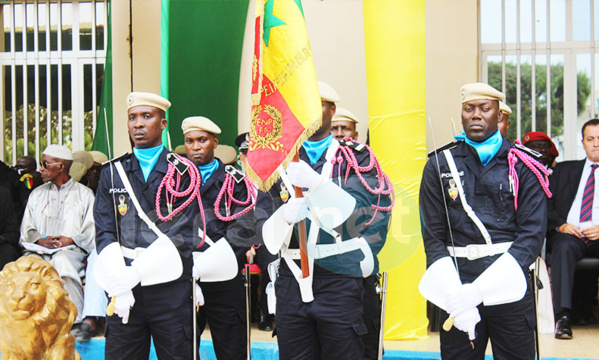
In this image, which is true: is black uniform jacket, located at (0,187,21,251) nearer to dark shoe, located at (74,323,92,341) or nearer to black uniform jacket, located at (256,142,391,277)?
dark shoe, located at (74,323,92,341)

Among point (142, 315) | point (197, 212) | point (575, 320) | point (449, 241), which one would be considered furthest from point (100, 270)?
point (575, 320)

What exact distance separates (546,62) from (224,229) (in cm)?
406

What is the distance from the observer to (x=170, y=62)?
7742 millimetres

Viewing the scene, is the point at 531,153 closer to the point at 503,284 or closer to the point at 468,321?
the point at 503,284

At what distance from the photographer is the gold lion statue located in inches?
153

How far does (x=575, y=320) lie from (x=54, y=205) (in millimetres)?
4370

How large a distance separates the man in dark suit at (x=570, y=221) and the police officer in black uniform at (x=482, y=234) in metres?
2.04

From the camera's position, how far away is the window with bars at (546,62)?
7.59m

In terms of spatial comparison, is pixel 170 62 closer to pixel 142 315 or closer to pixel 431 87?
pixel 431 87

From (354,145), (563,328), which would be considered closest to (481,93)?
(354,145)

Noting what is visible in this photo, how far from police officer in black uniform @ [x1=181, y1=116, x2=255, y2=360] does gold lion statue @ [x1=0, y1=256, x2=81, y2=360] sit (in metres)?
1.16

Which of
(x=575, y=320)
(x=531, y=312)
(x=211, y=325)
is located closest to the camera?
(x=531, y=312)

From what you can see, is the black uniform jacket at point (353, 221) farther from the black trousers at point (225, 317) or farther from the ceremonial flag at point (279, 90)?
the black trousers at point (225, 317)

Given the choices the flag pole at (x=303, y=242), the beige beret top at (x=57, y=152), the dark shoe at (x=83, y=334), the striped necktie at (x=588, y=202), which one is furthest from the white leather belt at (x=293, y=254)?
the beige beret top at (x=57, y=152)
